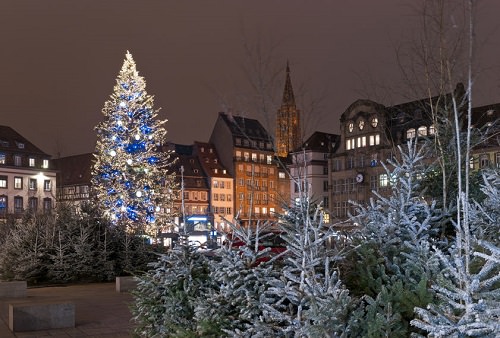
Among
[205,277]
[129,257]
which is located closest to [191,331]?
[205,277]

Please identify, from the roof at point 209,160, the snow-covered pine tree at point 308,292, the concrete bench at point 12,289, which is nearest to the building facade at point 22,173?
the roof at point 209,160

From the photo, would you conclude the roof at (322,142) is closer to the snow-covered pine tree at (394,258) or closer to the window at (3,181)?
the window at (3,181)

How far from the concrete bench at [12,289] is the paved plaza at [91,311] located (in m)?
0.30

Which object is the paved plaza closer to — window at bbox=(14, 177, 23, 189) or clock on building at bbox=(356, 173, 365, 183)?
clock on building at bbox=(356, 173, 365, 183)

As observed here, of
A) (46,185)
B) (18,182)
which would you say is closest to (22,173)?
(18,182)

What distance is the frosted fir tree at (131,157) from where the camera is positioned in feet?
110

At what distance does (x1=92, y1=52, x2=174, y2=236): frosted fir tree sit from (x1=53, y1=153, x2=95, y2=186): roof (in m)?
69.0

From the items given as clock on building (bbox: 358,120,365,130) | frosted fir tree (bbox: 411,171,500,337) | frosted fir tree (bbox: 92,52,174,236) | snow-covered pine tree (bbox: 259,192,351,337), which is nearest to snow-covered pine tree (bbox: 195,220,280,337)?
snow-covered pine tree (bbox: 259,192,351,337)

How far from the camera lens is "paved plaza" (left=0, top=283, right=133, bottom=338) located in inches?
511

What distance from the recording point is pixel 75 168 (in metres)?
106

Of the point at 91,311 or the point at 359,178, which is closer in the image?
the point at 91,311

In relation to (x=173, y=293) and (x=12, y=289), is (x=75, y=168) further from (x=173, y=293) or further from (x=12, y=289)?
(x=173, y=293)

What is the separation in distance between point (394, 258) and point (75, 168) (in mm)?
104138

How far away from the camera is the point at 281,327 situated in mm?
6543
